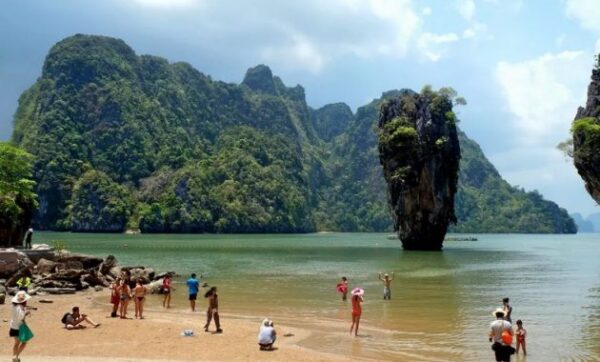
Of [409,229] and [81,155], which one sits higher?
[81,155]

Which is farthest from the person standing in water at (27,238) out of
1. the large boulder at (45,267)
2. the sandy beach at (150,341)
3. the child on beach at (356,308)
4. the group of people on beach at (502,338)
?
the group of people on beach at (502,338)

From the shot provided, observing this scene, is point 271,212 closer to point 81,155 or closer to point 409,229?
point 81,155

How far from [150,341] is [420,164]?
68.1 m

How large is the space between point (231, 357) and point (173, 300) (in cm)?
1484

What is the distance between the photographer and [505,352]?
1275 cm

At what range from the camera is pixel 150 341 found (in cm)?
1816

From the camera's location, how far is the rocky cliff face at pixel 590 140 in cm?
4778

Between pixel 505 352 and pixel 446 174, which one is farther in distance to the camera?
pixel 446 174

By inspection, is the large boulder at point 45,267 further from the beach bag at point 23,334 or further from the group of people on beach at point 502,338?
the group of people on beach at point 502,338

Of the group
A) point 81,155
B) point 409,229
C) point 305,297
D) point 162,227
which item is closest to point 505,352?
point 305,297

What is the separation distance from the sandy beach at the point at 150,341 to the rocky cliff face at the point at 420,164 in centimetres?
6129

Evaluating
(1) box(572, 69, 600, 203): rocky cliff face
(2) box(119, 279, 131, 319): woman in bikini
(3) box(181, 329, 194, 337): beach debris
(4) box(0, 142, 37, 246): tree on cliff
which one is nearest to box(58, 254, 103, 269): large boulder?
(4) box(0, 142, 37, 246): tree on cliff

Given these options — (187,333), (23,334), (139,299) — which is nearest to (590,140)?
(139,299)

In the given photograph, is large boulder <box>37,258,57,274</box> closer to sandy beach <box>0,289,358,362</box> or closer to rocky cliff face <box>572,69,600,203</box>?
sandy beach <box>0,289,358,362</box>
